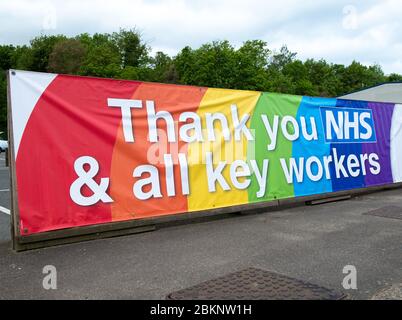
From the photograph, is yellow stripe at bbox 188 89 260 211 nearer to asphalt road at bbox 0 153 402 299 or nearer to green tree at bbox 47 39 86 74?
asphalt road at bbox 0 153 402 299

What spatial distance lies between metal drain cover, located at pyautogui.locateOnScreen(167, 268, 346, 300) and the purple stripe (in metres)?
6.37

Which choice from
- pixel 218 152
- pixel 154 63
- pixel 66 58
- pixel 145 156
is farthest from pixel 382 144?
pixel 154 63

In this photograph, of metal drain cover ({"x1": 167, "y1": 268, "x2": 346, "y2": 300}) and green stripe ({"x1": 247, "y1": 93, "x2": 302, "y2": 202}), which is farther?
green stripe ({"x1": 247, "y1": 93, "x2": 302, "y2": 202})

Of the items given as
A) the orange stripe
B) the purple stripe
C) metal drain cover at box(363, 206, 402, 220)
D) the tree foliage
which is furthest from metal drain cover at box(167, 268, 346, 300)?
the tree foliage

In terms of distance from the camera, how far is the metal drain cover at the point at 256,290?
375cm

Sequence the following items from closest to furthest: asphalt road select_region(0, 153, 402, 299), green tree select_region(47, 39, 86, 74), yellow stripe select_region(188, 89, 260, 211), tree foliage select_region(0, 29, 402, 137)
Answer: asphalt road select_region(0, 153, 402, 299) → yellow stripe select_region(188, 89, 260, 211) → tree foliage select_region(0, 29, 402, 137) → green tree select_region(47, 39, 86, 74)

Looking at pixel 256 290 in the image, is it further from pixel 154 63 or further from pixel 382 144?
pixel 154 63

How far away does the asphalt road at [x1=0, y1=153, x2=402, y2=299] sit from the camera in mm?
4031

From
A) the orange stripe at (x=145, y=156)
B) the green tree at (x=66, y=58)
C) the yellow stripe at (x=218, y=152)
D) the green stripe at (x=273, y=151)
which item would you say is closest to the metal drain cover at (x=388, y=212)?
the green stripe at (x=273, y=151)

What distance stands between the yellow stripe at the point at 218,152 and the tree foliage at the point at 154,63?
4477 cm

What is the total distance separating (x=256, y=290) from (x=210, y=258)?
3.71 feet

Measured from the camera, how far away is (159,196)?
6379 mm

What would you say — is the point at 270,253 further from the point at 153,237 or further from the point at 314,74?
the point at 314,74

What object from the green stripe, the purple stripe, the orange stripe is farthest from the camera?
the purple stripe
